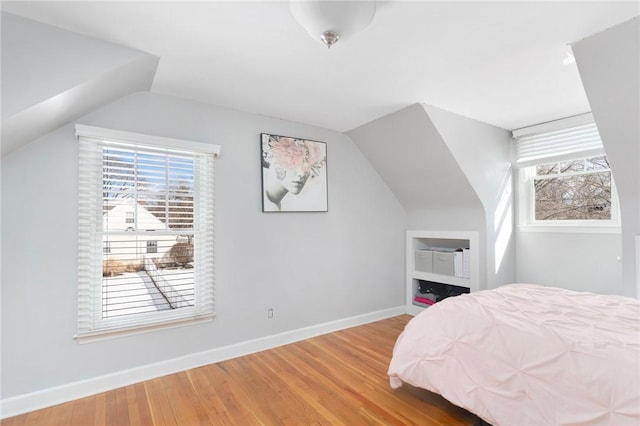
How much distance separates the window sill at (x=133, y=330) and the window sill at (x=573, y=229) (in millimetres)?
3759

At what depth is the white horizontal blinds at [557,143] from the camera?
328 centimetres

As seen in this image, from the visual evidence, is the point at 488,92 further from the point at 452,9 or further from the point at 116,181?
the point at 116,181

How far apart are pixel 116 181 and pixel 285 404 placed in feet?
7.04

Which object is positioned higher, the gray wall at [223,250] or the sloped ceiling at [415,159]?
the sloped ceiling at [415,159]

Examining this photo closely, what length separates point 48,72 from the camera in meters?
1.75

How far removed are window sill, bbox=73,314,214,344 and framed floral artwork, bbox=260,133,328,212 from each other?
122 centimetres

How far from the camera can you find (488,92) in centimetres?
276

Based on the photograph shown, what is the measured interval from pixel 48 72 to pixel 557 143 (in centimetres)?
454

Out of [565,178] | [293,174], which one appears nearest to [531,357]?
[293,174]

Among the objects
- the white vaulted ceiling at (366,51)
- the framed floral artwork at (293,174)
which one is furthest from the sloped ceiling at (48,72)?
the framed floral artwork at (293,174)

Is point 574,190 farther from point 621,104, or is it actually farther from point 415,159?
point 415,159

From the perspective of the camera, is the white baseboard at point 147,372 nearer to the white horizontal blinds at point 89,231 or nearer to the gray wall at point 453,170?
the white horizontal blinds at point 89,231

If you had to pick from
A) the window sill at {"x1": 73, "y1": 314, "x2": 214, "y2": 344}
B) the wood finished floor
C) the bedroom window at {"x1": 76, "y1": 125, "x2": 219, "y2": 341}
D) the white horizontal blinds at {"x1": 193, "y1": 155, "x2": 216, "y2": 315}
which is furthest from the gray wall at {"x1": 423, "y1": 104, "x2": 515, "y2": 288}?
the window sill at {"x1": 73, "y1": 314, "x2": 214, "y2": 344}

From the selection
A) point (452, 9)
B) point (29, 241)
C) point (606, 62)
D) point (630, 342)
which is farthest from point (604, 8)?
point (29, 241)
